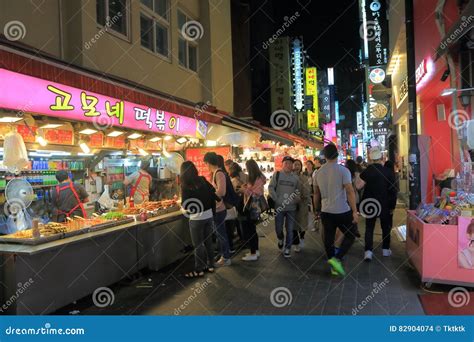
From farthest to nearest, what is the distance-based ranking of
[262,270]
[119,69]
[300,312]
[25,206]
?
1. [119,69]
2. [25,206]
3. [262,270]
4. [300,312]

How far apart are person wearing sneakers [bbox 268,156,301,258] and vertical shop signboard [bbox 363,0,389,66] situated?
10976 millimetres

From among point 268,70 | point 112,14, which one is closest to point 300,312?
point 112,14

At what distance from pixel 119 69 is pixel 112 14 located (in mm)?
1423

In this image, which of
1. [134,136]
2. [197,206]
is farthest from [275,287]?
[134,136]

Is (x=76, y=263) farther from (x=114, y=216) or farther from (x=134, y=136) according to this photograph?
(x=134, y=136)

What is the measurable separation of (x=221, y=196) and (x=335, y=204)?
2111 mm

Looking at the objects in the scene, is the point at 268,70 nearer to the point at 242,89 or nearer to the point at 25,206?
the point at 242,89

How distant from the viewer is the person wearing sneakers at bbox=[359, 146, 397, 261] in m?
8.09

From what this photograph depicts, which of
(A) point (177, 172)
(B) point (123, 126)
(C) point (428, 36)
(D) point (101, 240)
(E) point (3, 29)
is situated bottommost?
(D) point (101, 240)

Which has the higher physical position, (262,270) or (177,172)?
(177,172)

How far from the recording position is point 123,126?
25.2ft

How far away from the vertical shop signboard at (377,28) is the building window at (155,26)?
9.26m

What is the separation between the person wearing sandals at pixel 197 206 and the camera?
7266mm

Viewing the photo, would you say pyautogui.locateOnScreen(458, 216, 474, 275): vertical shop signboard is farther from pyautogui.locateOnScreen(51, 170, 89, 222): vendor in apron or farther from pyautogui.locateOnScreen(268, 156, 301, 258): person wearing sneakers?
pyautogui.locateOnScreen(51, 170, 89, 222): vendor in apron
